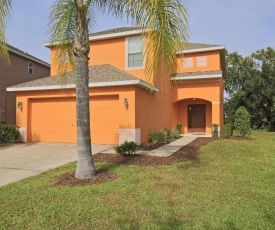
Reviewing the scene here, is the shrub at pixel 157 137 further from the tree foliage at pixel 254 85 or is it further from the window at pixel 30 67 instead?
the tree foliage at pixel 254 85

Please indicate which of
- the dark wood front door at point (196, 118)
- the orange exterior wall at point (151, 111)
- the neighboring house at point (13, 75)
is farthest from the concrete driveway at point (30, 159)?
the dark wood front door at point (196, 118)

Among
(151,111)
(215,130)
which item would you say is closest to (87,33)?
(151,111)

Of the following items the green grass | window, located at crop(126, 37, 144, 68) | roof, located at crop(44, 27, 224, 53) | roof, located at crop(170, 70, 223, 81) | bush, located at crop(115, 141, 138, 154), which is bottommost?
the green grass

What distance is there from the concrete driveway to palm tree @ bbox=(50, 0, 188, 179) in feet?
6.86

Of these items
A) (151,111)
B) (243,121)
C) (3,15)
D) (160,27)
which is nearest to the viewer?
(160,27)

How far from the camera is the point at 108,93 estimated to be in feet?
42.5

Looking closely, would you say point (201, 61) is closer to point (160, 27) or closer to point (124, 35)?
point (124, 35)

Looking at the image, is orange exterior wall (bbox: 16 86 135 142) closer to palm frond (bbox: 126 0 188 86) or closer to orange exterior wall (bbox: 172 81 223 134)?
palm frond (bbox: 126 0 188 86)

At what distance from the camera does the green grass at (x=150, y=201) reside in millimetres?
4148

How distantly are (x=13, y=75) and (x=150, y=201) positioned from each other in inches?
696

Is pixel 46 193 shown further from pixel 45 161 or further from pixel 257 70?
pixel 257 70

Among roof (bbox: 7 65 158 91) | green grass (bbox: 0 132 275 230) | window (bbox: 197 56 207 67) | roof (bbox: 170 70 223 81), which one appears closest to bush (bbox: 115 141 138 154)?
green grass (bbox: 0 132 275 230)

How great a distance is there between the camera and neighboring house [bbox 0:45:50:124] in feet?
59.0

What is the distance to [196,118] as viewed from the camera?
20922 mm
